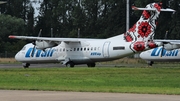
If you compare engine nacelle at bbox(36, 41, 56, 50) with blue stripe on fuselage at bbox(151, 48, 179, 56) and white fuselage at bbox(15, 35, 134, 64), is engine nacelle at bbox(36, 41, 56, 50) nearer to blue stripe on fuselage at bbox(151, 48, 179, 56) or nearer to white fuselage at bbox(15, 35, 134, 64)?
white fuselage at bbox(15, 35, 134, 64)

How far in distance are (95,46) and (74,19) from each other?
215ft

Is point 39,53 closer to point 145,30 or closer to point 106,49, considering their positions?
point 106,49

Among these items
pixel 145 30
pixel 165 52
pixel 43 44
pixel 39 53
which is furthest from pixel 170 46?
pixel 39 53

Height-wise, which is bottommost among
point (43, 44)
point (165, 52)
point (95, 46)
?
point (165, 52)

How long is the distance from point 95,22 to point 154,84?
9250 centimetres

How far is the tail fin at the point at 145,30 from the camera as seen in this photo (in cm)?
5375

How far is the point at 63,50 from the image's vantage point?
5938cm

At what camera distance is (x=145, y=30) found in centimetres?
5516

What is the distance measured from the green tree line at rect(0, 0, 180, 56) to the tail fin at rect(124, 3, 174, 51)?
45.1 m

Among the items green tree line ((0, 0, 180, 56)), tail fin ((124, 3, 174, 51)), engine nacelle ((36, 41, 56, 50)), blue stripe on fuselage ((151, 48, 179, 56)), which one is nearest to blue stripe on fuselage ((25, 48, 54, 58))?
engine nacelle ((36, 41, 56, 50))

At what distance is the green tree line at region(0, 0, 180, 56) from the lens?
106 meters

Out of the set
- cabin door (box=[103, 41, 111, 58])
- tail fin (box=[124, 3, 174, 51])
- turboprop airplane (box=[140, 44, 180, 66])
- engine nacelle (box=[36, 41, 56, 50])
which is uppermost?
tail fin (box=[124, 3, 174, 51])

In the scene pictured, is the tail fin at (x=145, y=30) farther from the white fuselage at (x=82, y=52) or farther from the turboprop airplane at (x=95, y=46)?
the white fuselage at (x=82, y=52)

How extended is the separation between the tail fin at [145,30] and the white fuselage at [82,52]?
784 millimetres
